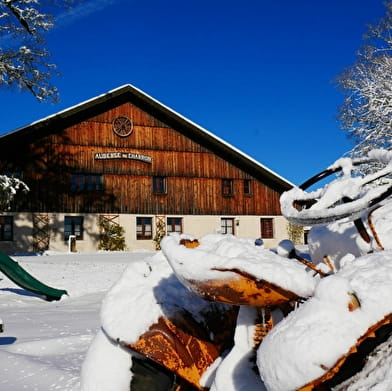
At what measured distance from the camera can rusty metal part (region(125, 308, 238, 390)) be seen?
1.33 m

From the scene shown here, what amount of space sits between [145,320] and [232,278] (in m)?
0.50

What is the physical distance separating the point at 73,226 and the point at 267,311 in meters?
25.1

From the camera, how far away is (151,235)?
87.4 feet

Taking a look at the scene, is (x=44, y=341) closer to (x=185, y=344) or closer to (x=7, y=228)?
(x=185, y=344)

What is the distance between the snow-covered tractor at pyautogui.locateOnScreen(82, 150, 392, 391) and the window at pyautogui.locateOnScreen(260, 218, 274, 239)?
27946mm

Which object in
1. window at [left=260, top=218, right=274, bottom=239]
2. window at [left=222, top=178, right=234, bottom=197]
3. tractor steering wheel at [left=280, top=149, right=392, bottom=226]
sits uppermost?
window at [left=222, top=178, right=234, bottom=197]

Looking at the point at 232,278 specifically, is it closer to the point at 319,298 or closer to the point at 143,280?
the point at 319,298

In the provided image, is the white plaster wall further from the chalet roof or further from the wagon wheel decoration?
the wagon wheel decoration

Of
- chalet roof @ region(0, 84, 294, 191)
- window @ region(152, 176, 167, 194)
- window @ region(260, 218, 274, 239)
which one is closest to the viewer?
chalet roof @ region(0, 84, 294, 191)

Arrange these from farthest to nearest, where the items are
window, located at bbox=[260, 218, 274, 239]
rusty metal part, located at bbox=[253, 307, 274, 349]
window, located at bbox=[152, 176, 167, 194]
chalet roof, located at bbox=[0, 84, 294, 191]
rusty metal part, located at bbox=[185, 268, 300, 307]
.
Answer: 1. window, located at bbox=[260, 218, 274, 239]
2. window, located at bbox=[152, 176, 167, 194]
3. chalet roof, located at bbox=[0, 84, 294, 191]
4. rusty metal part, located at bbox=[253, 307, 274, 349]
5. rusty metal part, located at bbox=[185, 268, 300, 307]

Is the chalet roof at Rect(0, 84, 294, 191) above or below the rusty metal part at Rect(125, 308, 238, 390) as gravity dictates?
above

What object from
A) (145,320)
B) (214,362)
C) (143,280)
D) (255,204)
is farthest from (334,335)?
(255,204)

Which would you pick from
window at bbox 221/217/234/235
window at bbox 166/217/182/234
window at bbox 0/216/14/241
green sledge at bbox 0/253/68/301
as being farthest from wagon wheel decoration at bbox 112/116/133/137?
green sledge at bbox 0/253/68/301

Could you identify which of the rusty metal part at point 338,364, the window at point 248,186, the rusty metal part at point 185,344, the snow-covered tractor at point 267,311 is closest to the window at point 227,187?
the window at point 248,186
